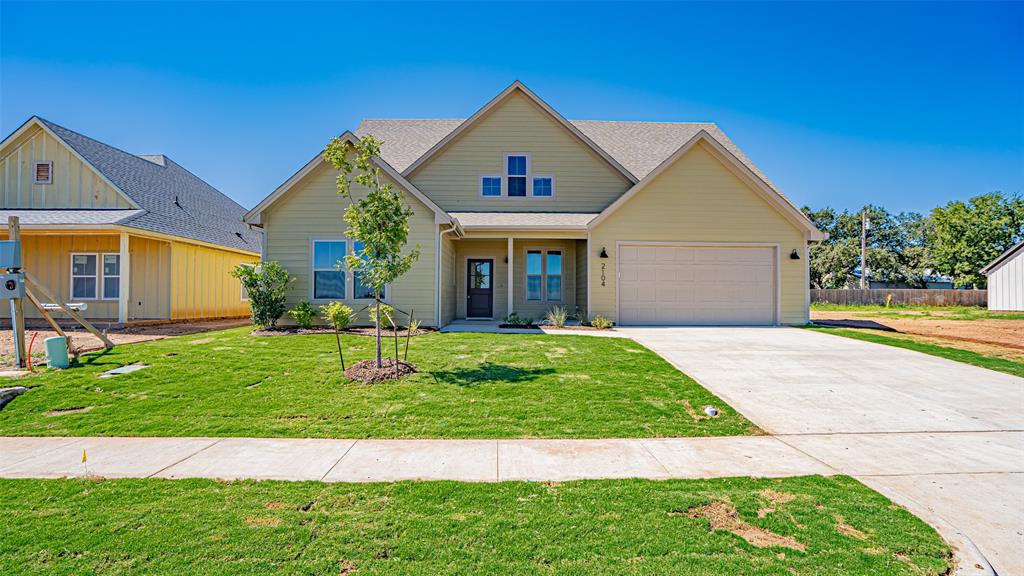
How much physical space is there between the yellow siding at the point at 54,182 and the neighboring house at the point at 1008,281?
40188 millimetres

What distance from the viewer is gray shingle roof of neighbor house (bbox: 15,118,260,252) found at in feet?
50.6

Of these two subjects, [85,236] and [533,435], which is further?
[85,236]

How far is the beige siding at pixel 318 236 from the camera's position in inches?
516

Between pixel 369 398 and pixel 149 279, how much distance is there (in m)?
13.6

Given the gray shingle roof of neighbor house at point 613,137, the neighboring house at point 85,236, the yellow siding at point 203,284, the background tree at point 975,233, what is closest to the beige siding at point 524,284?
the gray shingle roof of neighbor house at point 613,137

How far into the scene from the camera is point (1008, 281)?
24.8 meters

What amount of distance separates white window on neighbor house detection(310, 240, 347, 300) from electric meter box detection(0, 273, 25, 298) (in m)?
5.71

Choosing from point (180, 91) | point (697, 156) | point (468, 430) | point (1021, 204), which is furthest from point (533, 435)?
point (1021, 204)

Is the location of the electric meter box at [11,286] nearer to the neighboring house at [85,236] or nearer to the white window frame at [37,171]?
the neighboring house at [85,236]

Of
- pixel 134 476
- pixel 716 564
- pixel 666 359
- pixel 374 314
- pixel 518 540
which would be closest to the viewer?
pixel 716 564

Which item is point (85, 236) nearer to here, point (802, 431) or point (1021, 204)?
point (802, 431)

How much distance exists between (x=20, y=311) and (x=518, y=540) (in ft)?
35.1

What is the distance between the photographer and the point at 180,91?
15.5 meters

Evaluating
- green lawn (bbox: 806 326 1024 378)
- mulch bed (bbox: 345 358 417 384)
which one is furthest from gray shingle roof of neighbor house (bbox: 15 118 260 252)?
green lawn (bbox: 806 326 1024 378)
